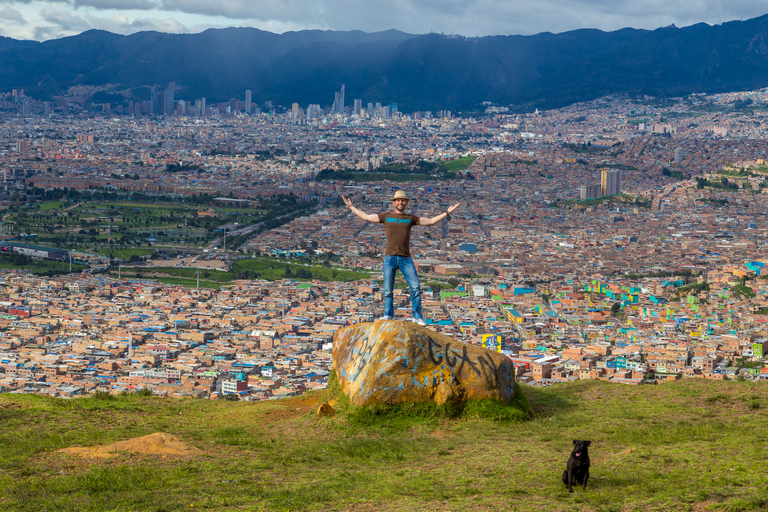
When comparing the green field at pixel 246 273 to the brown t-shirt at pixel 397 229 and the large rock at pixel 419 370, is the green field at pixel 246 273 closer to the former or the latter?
the brown t-shirt at pixel 397 229

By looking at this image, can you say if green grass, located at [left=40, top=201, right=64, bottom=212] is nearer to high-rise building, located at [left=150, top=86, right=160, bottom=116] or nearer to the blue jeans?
the blue jeans

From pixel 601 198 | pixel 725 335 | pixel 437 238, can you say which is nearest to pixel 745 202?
pixel 601 198

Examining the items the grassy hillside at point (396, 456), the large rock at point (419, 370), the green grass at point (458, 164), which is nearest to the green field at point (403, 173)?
the green grass at point (458, 164)

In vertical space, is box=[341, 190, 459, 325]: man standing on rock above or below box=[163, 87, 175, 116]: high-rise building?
below

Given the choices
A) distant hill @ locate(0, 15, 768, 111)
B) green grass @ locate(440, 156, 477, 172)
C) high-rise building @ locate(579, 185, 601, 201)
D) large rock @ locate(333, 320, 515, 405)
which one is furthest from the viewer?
distant hill @ locate(0, 15, 768, 111)

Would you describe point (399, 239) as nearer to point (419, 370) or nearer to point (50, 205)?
point (419, 370)

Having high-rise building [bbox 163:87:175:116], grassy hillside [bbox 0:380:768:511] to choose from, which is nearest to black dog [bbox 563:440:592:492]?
grassy hillside [bbox 0:380:768:511]
